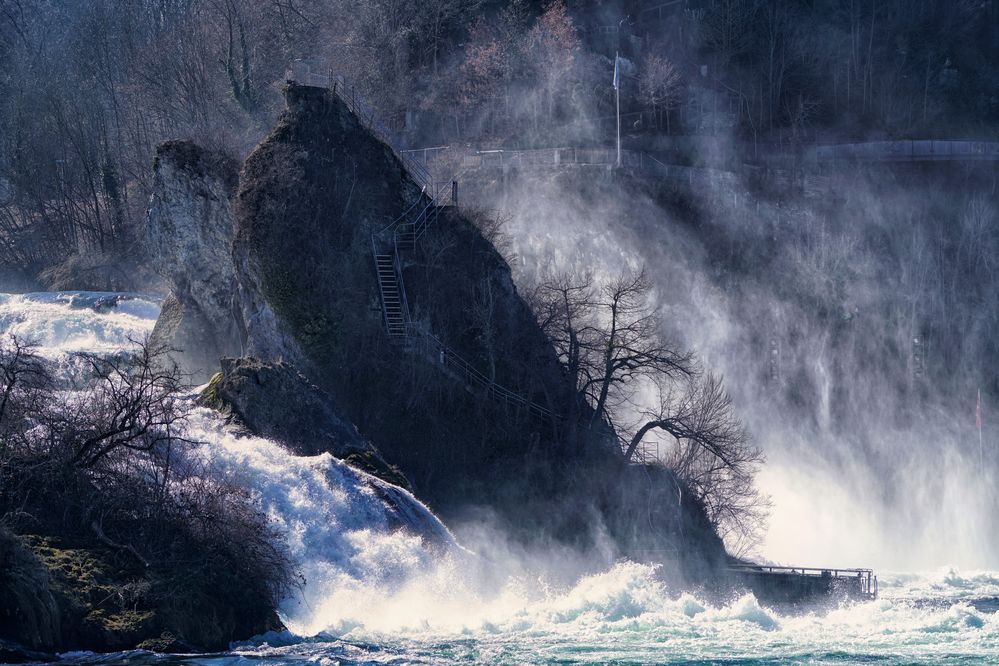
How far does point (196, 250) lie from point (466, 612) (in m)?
28.1

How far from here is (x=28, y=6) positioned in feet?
445

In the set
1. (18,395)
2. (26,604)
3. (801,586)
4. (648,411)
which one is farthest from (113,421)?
(648,411)

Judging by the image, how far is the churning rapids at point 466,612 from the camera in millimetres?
46500

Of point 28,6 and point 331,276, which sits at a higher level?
point 28,6

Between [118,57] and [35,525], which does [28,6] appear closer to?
[118,57]

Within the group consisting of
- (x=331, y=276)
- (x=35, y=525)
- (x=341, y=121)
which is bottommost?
(x=35, y=525)

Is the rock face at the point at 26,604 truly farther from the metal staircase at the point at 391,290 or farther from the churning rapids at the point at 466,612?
the metal staircase at the point at 391,290

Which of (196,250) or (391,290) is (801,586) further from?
(196,250)

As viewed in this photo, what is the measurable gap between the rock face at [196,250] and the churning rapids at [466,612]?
720 inches

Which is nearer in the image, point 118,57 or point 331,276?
point 331,276

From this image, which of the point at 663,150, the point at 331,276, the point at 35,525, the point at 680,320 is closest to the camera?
the point at 35,525

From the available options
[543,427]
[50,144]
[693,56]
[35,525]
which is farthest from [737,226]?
[35,525]

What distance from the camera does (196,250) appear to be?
73.9m

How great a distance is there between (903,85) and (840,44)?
16.0 ft
